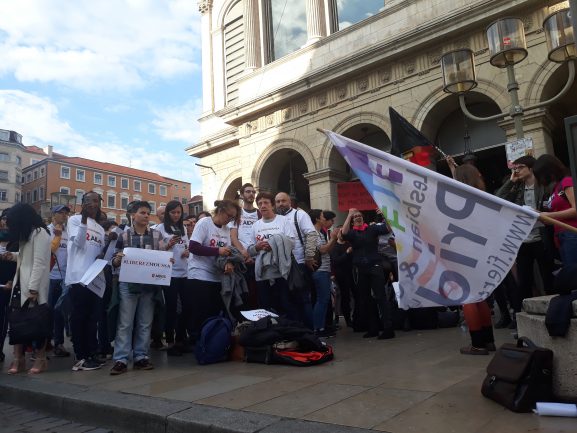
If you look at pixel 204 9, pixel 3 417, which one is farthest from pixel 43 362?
pixel 204 9

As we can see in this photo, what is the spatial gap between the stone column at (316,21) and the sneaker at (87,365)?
14.0 meters

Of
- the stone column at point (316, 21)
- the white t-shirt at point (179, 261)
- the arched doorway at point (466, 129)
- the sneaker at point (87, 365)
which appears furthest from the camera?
the stone column at point (316, 21)

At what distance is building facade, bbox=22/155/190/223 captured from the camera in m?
70.6

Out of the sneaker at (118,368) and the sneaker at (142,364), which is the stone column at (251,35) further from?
the sneaker at (118,368)

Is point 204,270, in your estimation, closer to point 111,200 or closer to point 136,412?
point 136,412

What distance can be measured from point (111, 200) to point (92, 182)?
4119 millimetres

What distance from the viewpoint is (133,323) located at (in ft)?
18.1

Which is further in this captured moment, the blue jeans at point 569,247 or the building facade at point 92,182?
the building facade at point 92,182

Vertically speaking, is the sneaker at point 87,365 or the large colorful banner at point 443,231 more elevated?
the large colorful banner at point 443,231

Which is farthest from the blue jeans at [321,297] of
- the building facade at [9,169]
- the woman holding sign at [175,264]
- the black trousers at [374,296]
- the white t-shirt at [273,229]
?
the building facade at [9,169]

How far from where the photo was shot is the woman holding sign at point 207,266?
224 inches

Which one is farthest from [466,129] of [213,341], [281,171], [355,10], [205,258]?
[213,341]

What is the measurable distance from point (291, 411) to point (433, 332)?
149 inches

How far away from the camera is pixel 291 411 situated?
3.22 m
